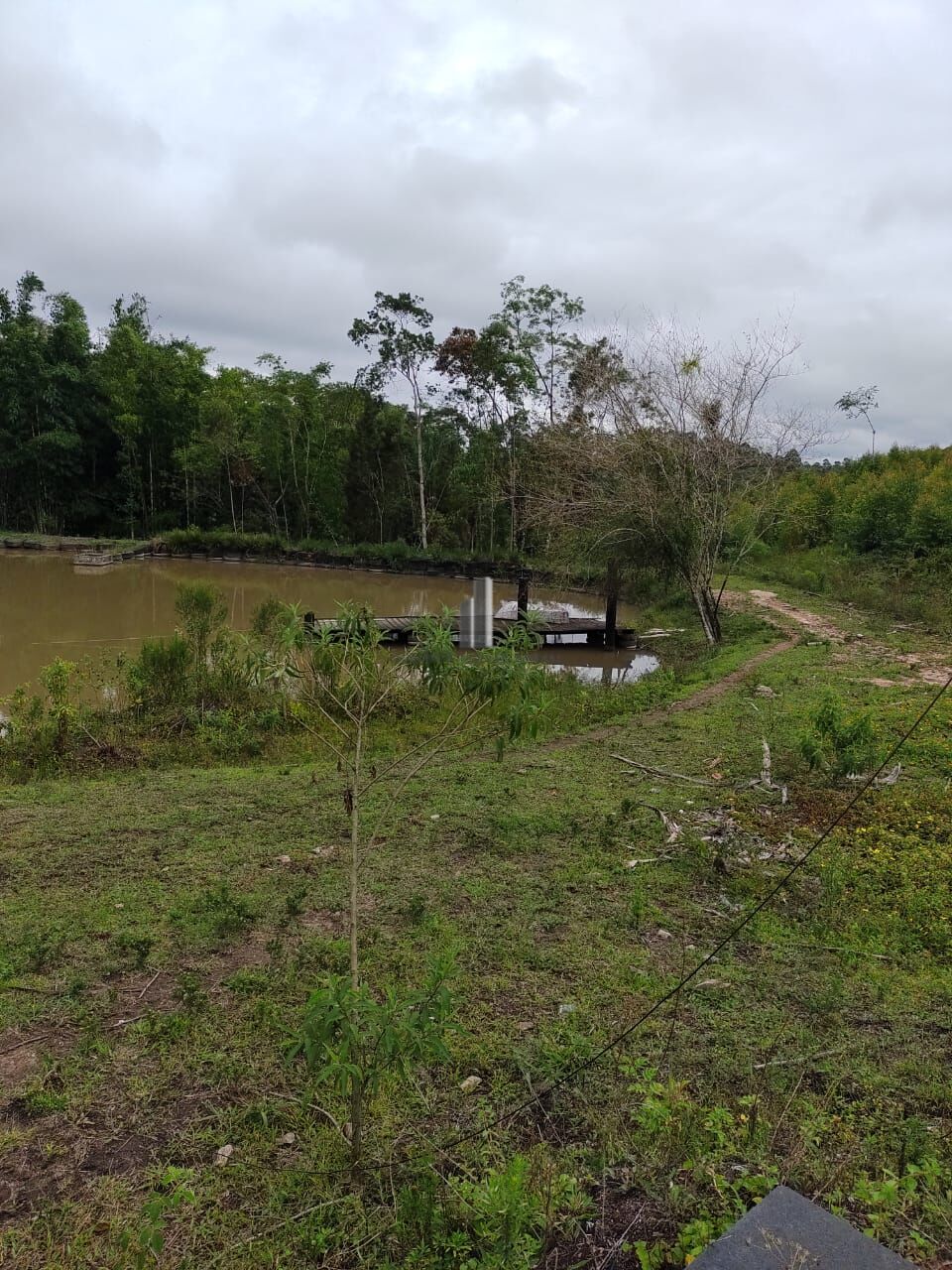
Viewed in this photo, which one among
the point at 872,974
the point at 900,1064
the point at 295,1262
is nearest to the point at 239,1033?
the point at 295,1262

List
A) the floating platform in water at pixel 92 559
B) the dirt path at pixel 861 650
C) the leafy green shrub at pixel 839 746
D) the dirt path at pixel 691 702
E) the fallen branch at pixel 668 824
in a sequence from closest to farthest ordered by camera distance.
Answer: the fallen branch at pixel 668 824
the leafy green shrub at pixel 839 746
the dirt path at pixel 691 702
the dirt path at pixel 861 650
the floating platform in water at pixel 92 559

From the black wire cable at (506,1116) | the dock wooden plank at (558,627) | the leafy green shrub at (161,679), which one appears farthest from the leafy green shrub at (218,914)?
the dock wooden plank at (558,627)

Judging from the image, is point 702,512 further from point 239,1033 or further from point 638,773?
point 239,1033

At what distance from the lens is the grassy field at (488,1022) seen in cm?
206

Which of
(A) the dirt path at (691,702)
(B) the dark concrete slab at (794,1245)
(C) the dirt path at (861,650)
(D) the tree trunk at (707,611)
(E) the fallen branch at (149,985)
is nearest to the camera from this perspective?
Answer: (B) the dark concrete slab at (794,1245)

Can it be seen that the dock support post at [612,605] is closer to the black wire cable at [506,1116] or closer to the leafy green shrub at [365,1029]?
the black wire cable at [506,1116]

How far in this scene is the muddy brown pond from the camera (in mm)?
12547

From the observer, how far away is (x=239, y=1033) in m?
2.81

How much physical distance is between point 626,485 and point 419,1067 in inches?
417

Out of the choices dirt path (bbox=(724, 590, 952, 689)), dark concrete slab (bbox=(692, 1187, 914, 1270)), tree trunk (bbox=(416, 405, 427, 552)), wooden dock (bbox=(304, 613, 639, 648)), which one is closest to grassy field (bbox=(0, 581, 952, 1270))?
dark concrete slab (bbox=(692, 1187, 914, 1270))

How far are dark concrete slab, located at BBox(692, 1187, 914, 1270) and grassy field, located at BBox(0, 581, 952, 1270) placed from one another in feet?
1.02

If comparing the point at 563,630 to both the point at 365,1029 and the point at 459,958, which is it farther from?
the point at 365,1029

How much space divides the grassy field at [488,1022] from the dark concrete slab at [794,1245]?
31cm

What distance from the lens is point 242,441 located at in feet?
91.4
